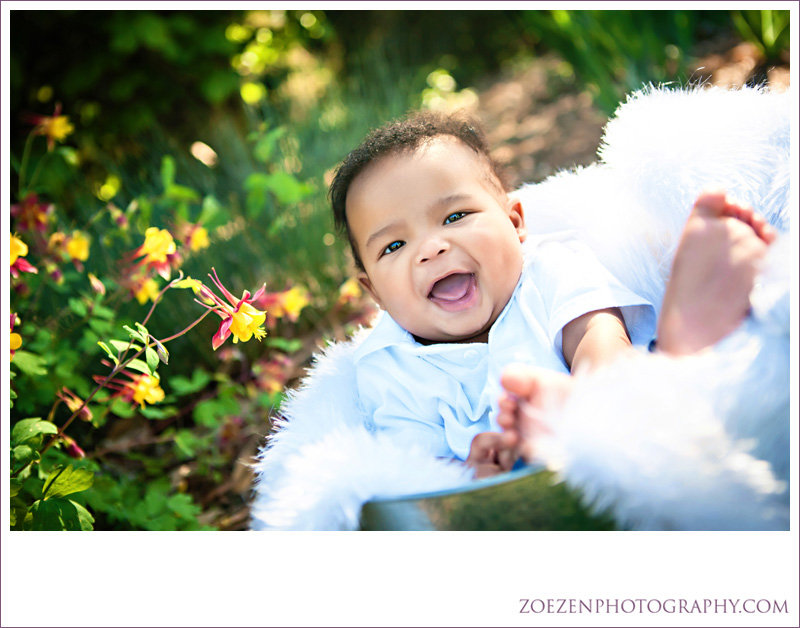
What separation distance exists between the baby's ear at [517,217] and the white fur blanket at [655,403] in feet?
0.35

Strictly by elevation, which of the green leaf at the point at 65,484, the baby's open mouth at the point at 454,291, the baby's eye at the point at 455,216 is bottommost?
the green leaf at the point at 65,484

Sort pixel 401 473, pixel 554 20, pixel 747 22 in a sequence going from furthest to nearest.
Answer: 1. pixel 554 20
2. pixel 747 22
3. pixel 401 473

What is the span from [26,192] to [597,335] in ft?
4.39

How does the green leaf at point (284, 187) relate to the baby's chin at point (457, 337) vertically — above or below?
above

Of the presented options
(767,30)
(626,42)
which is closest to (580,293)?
(626,42)

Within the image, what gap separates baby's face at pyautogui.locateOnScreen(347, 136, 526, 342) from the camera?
1083 mm

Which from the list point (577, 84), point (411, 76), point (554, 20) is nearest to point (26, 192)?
point (554, 20)

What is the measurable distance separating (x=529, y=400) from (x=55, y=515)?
0.72 meters

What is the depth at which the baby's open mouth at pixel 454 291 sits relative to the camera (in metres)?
1.10

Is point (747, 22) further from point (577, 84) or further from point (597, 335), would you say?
point (597, 335)

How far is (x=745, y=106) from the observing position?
3.44 feet

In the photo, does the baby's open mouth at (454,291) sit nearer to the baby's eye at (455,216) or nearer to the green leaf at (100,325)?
the baby's eye at (455,216)

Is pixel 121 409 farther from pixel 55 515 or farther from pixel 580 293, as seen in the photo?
pixel 580 293

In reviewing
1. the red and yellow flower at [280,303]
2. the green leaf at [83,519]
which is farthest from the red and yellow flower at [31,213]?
the green leaf at [83,519]
